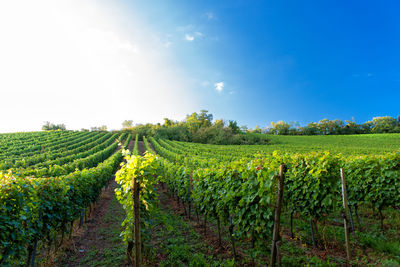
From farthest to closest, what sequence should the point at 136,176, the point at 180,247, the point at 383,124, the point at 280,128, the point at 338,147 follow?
the point at 280,128
the point at 383,124
the point at 338,147
the point at 180,247
the point at 136,176

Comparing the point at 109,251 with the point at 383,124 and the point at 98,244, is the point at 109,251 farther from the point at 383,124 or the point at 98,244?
the point at 383,124

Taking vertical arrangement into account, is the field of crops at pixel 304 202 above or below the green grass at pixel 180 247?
above

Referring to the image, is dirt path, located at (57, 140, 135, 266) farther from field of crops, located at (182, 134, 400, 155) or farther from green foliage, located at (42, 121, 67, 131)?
green foliage, located at (42, 121, 67, 131)

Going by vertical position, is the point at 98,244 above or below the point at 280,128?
below

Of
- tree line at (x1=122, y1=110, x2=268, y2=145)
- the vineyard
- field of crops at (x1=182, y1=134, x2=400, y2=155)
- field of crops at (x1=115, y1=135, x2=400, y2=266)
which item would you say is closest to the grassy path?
the vineyard

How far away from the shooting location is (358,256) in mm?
4098

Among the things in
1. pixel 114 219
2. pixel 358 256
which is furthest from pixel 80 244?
pixel 358 256

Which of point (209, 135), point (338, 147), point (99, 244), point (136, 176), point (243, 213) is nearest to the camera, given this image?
point (136, 176)

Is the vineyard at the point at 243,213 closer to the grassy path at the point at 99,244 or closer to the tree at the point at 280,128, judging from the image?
the grassy path at the point at 99,244

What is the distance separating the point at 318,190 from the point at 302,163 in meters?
0.80

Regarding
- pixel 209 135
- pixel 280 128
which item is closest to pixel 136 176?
pixel 209 135

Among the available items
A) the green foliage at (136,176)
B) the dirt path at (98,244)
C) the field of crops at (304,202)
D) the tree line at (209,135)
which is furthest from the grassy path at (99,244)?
the tree line at (209,135)

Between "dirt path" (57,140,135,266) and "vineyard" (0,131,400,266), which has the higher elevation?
"vineyard" (0,131,400,266)

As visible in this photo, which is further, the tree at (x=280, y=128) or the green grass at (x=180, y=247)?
the tree at (x=280, y=128)
